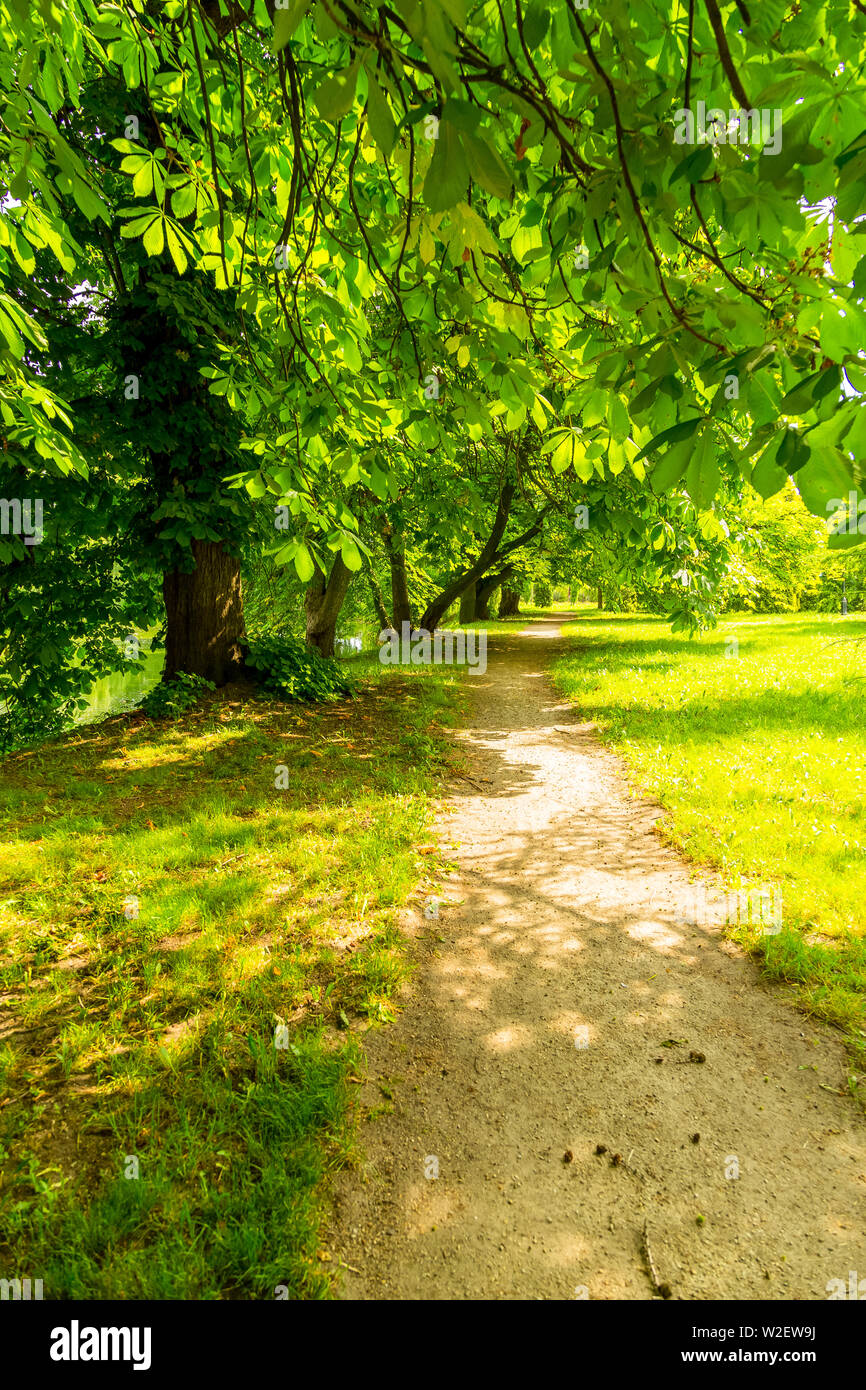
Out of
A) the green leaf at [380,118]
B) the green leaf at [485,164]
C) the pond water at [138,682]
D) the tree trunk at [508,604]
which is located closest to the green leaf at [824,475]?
the green leaf at [485,164]

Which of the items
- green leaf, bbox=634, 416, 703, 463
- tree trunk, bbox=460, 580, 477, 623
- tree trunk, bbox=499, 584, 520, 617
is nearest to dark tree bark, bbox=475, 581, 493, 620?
tree trunk, bbox=460, 580, 477, 623

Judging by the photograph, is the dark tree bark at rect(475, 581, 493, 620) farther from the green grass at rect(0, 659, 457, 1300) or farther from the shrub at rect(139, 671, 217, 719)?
the green grass at rect(0, 659, 457, 1300)

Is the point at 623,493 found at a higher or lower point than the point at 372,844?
higher

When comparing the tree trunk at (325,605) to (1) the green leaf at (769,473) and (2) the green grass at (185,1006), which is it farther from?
(1) the green leaf at (769,473)

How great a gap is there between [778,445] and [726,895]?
3775 mm

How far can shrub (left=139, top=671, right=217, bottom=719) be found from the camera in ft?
25.2

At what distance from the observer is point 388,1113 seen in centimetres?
251

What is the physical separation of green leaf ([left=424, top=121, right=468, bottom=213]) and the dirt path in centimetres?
288

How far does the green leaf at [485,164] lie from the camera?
1192mm

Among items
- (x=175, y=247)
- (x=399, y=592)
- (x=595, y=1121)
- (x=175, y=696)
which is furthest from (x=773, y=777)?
(x=399, y=592)

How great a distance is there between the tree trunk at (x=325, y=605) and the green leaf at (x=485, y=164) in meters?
12.8

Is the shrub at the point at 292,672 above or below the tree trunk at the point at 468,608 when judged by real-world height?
below
